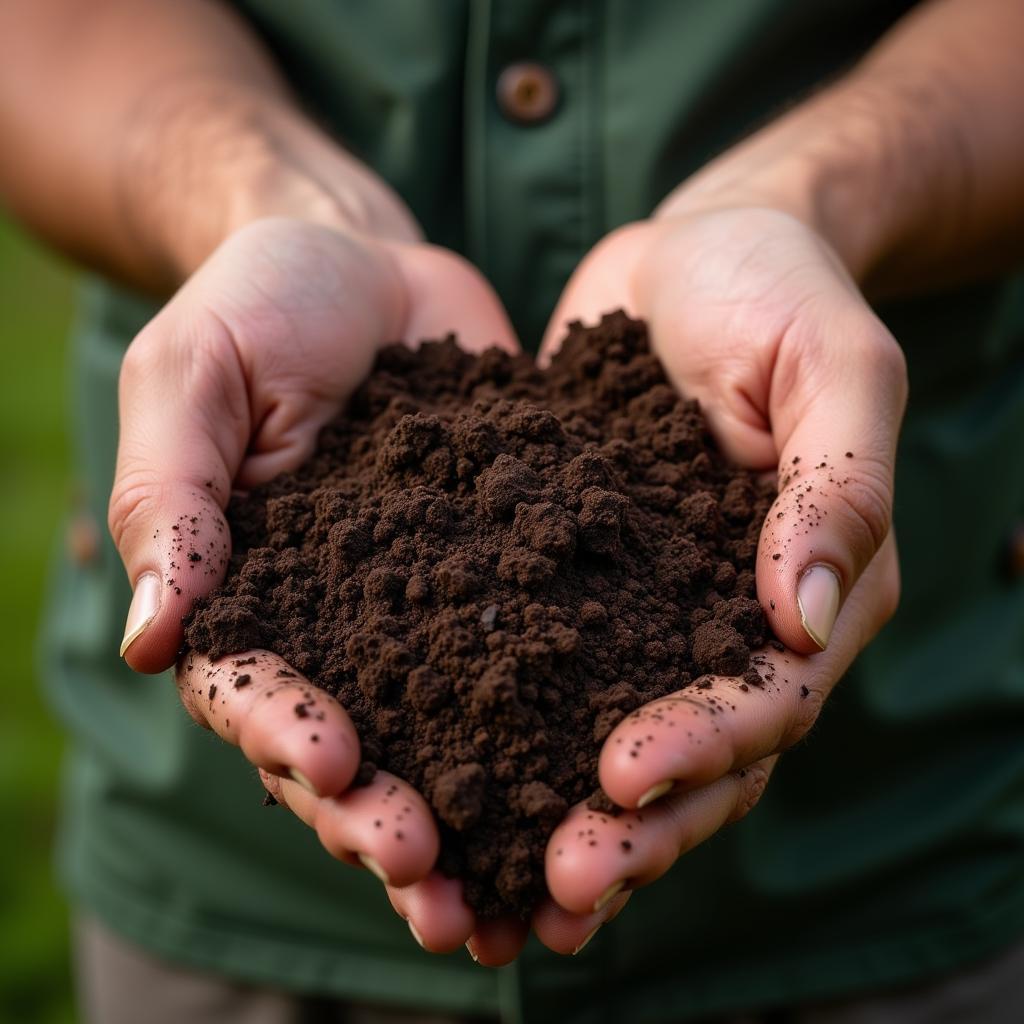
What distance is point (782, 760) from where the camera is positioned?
2137mm

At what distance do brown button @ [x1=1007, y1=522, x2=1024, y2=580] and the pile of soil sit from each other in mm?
830

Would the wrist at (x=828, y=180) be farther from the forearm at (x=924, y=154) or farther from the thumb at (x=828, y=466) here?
the thumb at (x=828, y=466)

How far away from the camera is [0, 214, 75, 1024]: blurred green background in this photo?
3256 mm

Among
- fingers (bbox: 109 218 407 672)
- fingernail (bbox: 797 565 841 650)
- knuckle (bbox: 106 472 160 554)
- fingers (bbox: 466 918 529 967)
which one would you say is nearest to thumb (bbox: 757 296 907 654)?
fingernail (bbox: 797 565 841 650)

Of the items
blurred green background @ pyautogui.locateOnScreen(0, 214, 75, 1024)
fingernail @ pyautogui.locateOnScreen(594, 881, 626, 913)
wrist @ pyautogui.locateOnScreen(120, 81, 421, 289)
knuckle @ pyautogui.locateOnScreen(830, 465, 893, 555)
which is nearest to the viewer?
fingernail @ pyautogui.locateOnScreen(594, 881, 626, 913)

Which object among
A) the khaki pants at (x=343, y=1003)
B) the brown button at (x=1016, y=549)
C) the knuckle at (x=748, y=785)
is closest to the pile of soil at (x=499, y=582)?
the knuckle at (x=748, y=785)

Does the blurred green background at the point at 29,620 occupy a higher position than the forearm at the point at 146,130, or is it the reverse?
the forearm at the point at 146,130

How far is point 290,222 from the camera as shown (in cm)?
194

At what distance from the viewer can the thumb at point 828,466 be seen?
1458 mm

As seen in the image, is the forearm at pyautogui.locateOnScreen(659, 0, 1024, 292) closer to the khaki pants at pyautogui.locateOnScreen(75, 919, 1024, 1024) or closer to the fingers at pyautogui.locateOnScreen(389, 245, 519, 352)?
the fingers at pyautogui.locateOnScreen(389, 245, 519, 352)

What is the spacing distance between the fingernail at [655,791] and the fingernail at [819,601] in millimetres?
309

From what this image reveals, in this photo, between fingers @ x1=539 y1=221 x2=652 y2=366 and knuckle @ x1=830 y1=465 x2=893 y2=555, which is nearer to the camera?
knuckle @ x1=830 y1=465 x2=893 y2=555

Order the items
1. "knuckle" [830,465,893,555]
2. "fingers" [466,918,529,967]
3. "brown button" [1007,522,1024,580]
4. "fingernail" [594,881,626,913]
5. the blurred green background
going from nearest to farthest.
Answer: "fingernail" [594,881,626,913] < "fingers" [466,918,529,967] < "knuckle" [830,465,893,555] < "brown button" [1007,522,1024,580] < the blurred green background

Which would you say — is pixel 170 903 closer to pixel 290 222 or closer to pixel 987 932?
pixel 290 222
